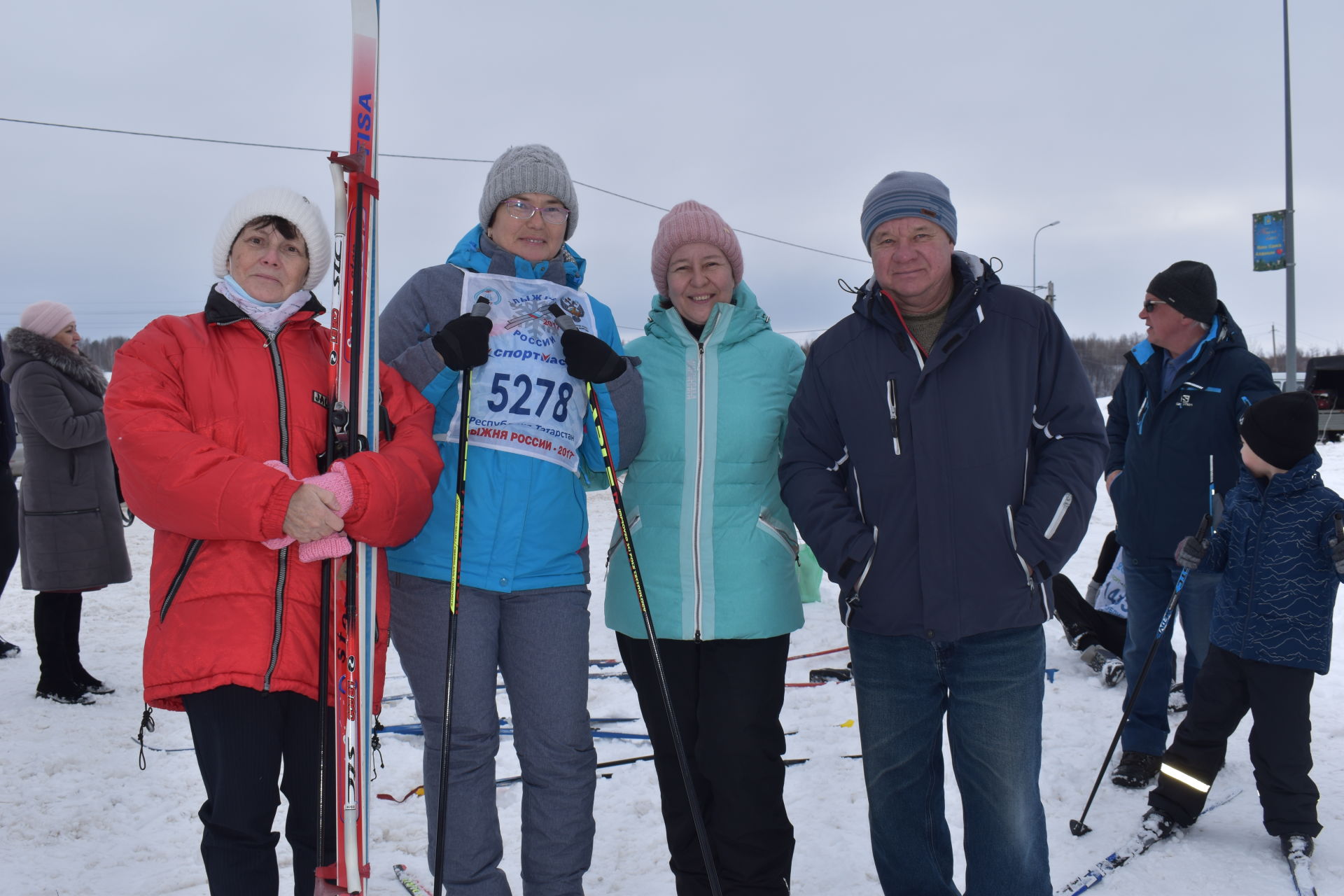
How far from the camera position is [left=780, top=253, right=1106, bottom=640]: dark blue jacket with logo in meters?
2.15

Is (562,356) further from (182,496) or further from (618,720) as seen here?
(618,720)

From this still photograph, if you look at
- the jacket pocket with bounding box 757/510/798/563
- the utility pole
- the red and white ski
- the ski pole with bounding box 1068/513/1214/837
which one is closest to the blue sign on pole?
the utility pole

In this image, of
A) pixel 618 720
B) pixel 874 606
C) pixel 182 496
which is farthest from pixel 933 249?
pixel 618 720

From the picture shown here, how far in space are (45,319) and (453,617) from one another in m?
3.72

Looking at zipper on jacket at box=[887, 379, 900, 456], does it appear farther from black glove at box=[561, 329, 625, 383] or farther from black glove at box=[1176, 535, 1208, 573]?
black glove at box=[1176, 535, 1208, 573]

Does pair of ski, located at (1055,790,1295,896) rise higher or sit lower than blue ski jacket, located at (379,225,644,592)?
lower

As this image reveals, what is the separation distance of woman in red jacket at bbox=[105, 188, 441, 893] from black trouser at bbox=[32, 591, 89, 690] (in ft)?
10.1

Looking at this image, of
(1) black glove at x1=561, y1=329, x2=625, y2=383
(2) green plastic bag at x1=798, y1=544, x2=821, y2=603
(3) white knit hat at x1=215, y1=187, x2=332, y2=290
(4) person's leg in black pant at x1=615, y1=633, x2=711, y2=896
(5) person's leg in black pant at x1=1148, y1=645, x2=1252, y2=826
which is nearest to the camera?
(3) white knit hat at x1=215, y1=187, x2=332, y2=290

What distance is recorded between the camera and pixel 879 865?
Result: 92.8 inches

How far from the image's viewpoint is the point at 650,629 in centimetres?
234

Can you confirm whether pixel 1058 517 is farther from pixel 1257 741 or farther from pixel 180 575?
pixel 180 575

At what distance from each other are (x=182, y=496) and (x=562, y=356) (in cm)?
100

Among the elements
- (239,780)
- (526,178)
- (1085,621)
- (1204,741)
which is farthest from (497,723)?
(1085,621)

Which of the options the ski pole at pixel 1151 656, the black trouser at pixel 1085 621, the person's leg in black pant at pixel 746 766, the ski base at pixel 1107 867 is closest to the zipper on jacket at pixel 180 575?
the person's leg in black pant at pixel 746 766
